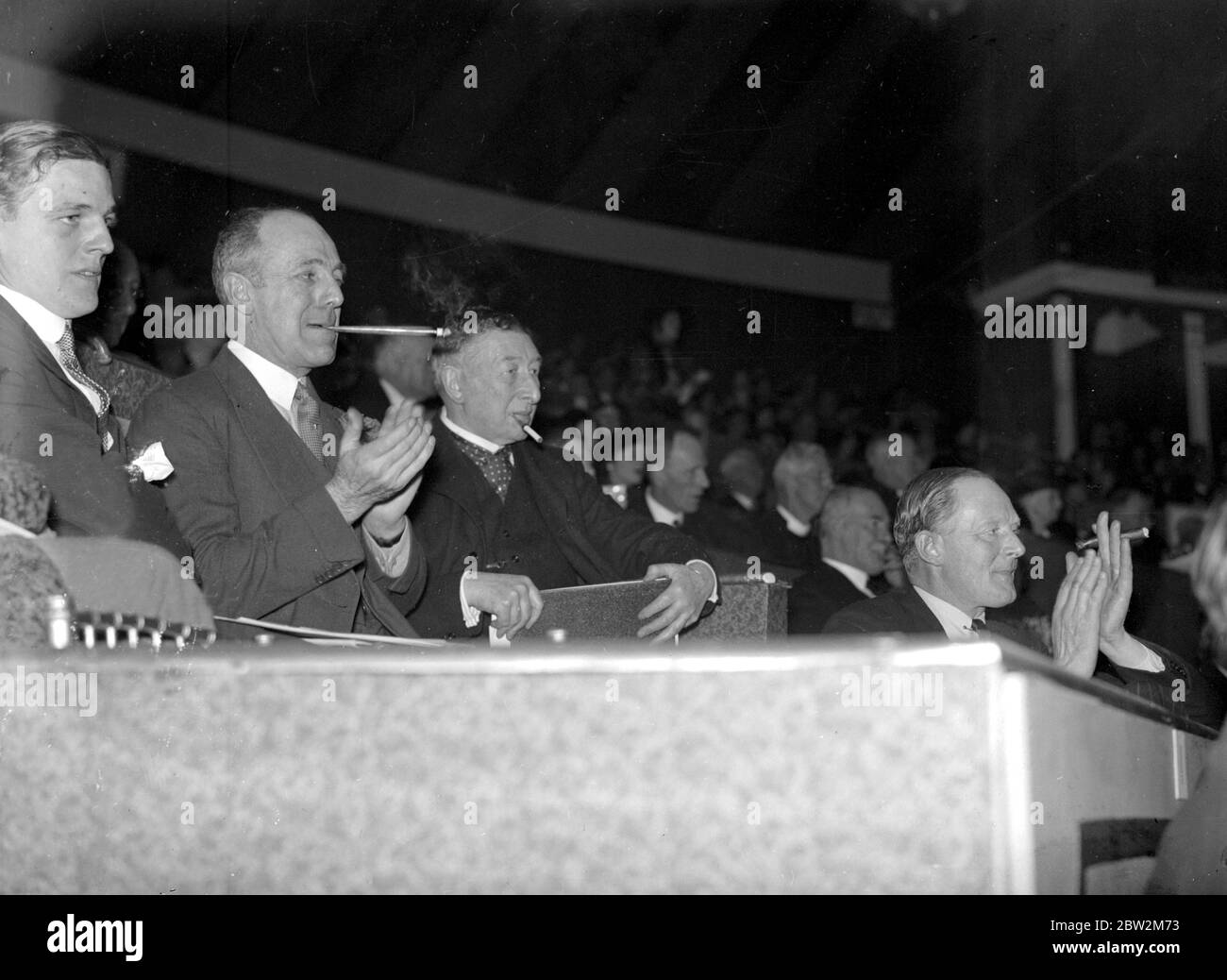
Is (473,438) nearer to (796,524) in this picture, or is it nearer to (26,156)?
(26,156)

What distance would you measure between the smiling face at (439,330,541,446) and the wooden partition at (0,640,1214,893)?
56.4 inches

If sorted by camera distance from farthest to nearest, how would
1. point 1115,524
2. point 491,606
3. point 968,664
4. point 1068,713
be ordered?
point 491,606, point 1115,524, point 1068,713, point 968,664

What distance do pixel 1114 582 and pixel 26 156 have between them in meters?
1.68

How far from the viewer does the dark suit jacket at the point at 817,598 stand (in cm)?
340

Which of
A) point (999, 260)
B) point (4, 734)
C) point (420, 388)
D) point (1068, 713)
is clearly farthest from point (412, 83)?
point (1068, 713)

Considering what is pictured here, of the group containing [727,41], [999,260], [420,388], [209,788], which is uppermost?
[727,41]

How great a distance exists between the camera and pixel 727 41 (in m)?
4.44

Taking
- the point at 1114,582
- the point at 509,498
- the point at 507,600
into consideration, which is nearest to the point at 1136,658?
the point at 1114,582

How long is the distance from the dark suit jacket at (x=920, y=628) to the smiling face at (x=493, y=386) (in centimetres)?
74

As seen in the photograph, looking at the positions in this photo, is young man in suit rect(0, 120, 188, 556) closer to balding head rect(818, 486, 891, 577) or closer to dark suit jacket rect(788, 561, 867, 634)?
dark suit jacket rect(788, 561, 867, 634)

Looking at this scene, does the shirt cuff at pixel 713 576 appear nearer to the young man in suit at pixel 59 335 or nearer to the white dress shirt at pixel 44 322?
the young man in suit at pixel 59 335

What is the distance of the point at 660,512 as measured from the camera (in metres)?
4.16
